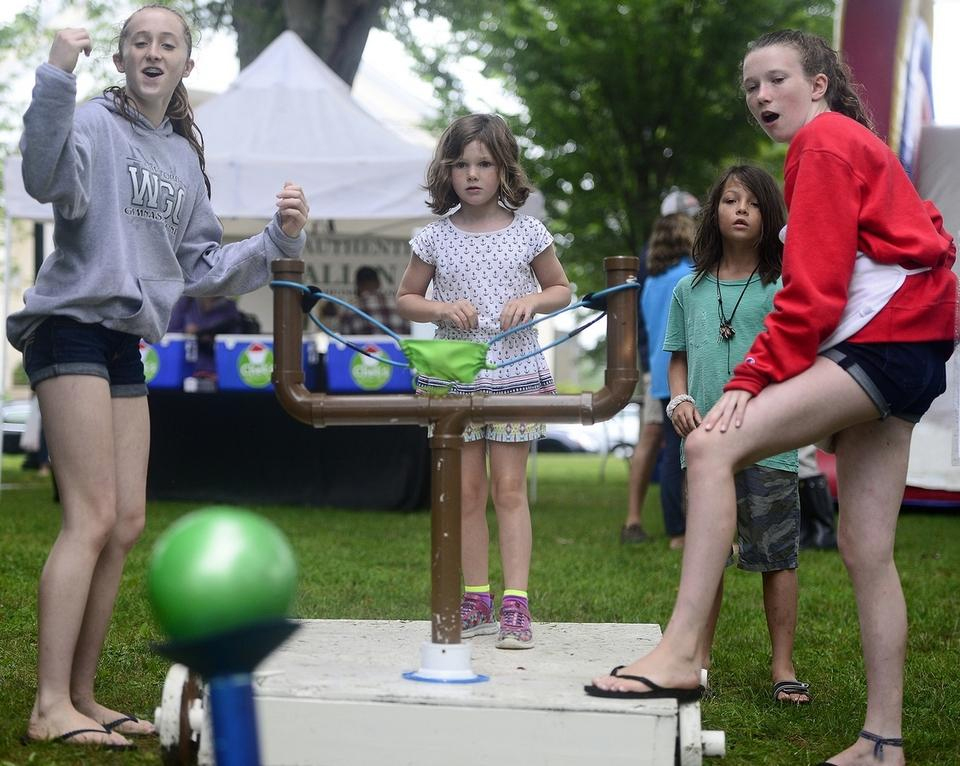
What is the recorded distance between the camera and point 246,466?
8797 mm

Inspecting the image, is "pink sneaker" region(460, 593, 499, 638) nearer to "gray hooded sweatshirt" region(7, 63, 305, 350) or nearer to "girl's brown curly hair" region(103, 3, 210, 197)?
"gray hooded sweatshirt" region(7, 63, 305, 350)

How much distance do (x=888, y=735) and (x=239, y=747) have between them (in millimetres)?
1766

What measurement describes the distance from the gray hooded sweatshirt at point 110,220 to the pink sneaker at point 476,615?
111cm

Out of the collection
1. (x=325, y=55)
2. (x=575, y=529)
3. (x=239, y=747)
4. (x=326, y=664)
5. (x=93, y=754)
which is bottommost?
(x=575, y=529)

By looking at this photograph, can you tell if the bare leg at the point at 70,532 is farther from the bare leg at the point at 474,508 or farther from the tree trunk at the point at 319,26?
the tree trunk at the point at 319,26

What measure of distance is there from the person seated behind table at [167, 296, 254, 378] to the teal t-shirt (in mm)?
5408

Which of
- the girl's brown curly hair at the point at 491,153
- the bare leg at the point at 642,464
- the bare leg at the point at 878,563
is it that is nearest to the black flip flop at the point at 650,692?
the bare leg at the point at 878,563

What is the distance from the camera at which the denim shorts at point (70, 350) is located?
110 inches

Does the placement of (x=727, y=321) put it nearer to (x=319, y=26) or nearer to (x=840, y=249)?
(x=840, y=249)

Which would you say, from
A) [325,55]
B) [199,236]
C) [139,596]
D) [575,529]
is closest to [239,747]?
[199,236]

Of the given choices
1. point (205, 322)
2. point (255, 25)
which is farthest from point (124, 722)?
point (255, 25)

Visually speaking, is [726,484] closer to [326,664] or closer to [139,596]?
[326,664]

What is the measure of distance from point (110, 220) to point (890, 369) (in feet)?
5.93

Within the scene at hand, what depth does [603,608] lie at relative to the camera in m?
4.84
